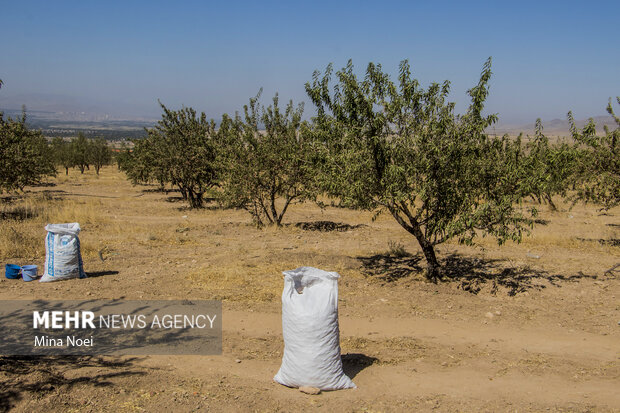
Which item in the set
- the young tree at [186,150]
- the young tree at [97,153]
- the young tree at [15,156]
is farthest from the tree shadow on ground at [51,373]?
the young tree at [97,153]

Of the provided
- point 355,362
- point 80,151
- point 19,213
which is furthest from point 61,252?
point 80,151

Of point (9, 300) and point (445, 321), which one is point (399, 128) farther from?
point (9, 300)

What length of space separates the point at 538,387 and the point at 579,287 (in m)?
4.91

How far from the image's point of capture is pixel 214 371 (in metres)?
5.44

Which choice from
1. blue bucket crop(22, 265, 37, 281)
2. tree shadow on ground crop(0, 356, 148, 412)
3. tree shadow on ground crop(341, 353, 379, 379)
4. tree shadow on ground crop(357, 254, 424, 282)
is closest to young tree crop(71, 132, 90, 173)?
blue bucket crop(22, 265, 37, 281)

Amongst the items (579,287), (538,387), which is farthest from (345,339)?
(579,287)

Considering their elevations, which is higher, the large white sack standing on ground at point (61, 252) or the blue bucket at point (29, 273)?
the large white sack standing on ground at point (61, 252)

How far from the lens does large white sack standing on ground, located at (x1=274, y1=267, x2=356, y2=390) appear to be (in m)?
4.77

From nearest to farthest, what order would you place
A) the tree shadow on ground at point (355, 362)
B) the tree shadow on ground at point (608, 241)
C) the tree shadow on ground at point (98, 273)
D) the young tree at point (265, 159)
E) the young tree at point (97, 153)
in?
1. the tree shadow on ground at point (355, 362)
2. the tree shadow on ground at point (98, 273)
3. the tree shadow on ground at point (608, 241)
4. the young tree at point (265, 159)
5. the young tree at point (97, 153)

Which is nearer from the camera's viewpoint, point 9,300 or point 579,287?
point 9,300

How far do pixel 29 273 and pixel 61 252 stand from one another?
84cm

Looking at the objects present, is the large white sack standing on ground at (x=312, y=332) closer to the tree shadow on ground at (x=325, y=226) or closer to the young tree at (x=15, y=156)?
the tree shadow on ground at (x=325, y=226)

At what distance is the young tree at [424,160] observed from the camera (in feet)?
27.1

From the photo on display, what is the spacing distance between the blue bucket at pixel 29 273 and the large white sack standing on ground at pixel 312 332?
6.79 metres
